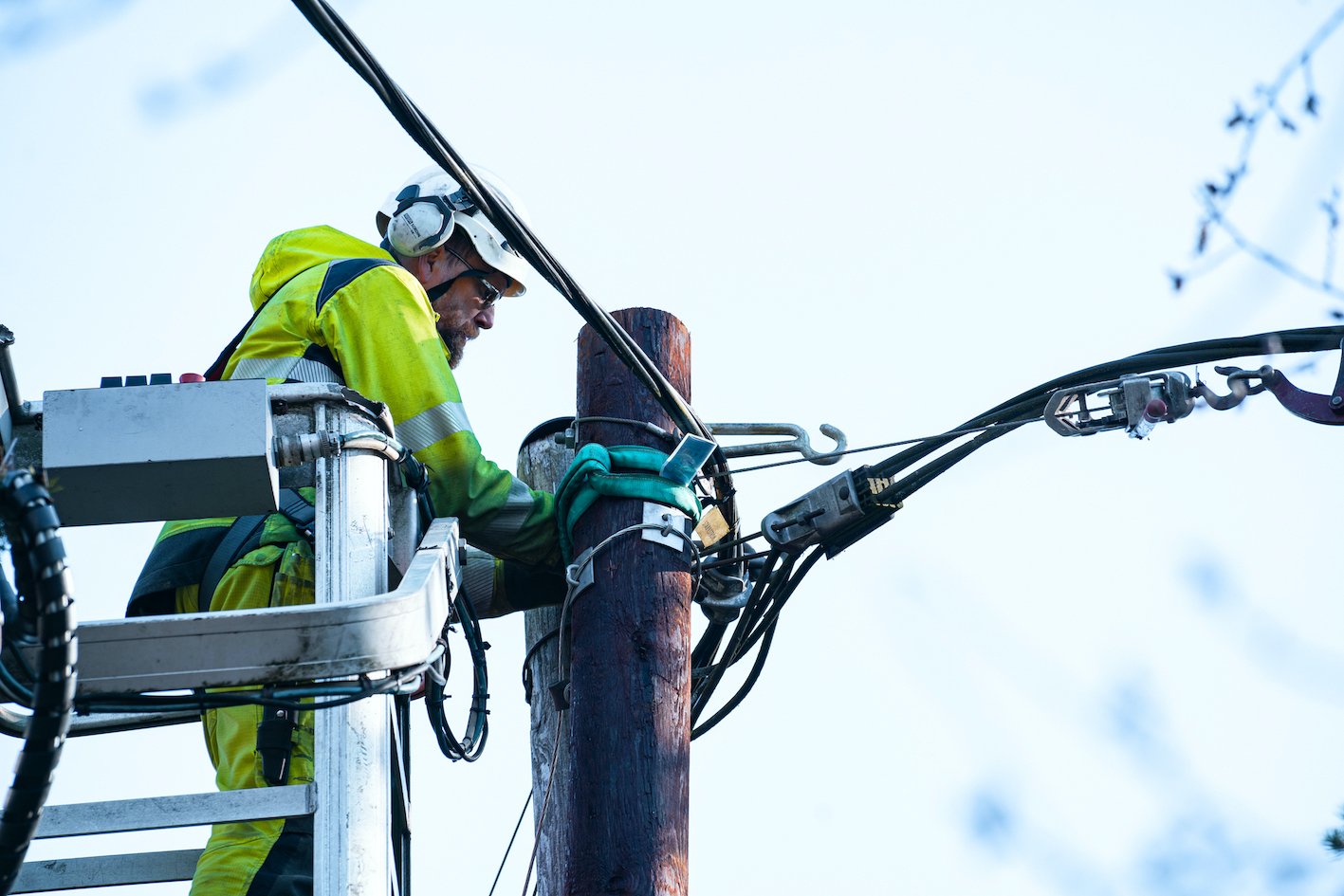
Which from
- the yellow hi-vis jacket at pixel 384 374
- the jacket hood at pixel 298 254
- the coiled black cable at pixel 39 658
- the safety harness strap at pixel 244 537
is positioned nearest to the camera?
the coiled black cable at pixel 39 658

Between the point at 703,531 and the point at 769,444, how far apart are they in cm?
52

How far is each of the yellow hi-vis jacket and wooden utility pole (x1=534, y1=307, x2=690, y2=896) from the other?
291mm

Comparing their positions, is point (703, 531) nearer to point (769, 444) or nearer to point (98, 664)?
point (769, 444)

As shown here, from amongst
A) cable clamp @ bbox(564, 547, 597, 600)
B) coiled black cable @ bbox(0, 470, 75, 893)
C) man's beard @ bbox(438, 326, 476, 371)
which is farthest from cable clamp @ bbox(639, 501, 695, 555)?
coiled black cable @ bbox(0, 470, 75, 893)

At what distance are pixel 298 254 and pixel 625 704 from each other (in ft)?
5.35

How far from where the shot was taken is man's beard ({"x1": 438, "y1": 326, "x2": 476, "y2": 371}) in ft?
20.2

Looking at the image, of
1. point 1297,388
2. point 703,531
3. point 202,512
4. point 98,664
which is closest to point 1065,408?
point 1297,388

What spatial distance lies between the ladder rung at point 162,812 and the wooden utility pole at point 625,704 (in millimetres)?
1117

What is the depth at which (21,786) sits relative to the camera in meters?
3.24

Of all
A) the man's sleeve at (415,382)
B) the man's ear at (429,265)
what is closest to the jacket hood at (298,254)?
the man's sleeve at (415,382)

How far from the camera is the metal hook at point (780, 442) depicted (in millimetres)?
5809

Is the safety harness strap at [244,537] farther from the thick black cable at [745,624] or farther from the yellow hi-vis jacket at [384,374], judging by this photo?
the thick black cable at [745,624]

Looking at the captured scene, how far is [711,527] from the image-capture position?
5.50 metres

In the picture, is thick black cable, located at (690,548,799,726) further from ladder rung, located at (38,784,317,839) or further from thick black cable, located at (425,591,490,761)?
ladder rung, located at (38,784,317,839)
